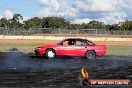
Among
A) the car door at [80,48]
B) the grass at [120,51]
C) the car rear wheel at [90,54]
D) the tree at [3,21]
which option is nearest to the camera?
the car door at [80,48]

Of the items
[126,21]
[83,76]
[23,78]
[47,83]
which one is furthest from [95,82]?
[126,21]

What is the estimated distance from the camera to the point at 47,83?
44.4 ft

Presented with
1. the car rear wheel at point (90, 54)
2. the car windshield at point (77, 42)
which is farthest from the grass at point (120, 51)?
the car windshield at point (77, 42)

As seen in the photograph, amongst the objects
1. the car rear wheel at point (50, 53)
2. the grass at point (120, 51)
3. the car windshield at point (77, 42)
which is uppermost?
the car windshield at point (77, 42)

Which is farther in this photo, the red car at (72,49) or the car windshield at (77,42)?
the car windshield at (77,42)

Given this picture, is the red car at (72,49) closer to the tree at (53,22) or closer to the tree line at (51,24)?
the tree line at (51,24)

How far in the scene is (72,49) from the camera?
27375 millimetres

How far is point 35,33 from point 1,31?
6.39 meters

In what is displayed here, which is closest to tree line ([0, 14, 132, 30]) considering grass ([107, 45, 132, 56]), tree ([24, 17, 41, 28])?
tree ([24, 17, 41, 28])

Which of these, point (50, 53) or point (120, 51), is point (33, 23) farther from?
point (50, 53)

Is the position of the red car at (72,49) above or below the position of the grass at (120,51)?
above

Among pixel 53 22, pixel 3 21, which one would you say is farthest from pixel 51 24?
pixel 3 21

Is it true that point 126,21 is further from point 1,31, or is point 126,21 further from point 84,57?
point 84,57

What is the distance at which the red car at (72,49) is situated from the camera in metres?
27.1
